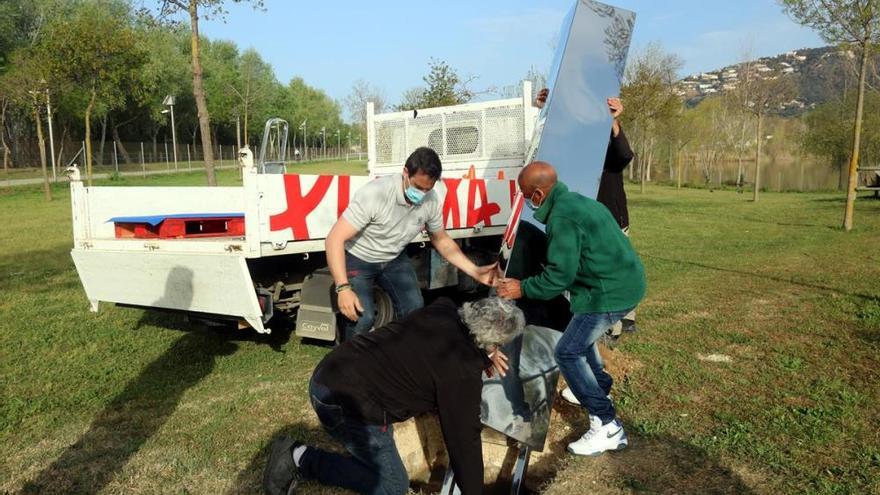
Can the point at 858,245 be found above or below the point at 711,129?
below

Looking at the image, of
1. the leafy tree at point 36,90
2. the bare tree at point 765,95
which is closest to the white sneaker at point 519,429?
the leafy tree at point 36,90

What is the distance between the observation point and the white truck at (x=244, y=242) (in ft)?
15.1

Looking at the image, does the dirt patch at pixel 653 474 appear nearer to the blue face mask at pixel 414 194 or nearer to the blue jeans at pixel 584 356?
the blue jeans at pixel 584 356

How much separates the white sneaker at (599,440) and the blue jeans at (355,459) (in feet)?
3.66

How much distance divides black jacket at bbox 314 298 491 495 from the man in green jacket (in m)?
0.80

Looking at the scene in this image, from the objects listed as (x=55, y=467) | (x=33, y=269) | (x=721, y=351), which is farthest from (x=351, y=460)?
(x=33, y=269)

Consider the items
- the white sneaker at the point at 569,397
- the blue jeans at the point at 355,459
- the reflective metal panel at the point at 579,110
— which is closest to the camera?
the blue jeans at the point at 355,459

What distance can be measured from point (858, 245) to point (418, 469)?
10.8 m

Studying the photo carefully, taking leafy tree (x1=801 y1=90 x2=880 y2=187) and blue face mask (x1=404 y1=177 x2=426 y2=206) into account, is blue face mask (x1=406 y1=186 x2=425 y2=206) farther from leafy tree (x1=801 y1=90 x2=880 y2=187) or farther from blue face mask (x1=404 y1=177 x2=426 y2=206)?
leafy tree (x1=801 y1=90 x2=880 y2=187)

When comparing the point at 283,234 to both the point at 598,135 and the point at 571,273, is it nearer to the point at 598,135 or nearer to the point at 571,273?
the point at 571,273

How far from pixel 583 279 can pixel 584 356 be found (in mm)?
469

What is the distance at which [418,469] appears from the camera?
4078mm

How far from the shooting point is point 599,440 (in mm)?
3658

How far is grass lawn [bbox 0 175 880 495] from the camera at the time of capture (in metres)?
3.49
